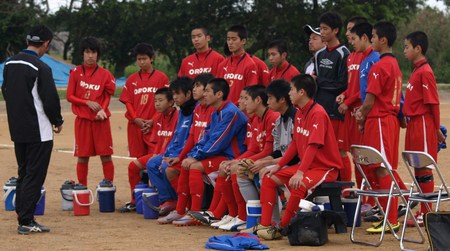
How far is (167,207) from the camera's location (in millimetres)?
11258

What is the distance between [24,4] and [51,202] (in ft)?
128

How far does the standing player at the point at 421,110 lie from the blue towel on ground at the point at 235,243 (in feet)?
6.81

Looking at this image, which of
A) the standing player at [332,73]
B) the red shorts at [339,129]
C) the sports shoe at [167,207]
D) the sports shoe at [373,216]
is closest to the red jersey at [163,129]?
the sports shoe at [167,207]

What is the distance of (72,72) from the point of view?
41.2 ft

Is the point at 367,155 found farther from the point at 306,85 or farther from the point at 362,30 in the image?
the point at 362,30

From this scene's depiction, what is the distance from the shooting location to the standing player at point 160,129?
1166 centimetres

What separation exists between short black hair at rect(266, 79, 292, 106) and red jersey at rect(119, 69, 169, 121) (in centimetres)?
282

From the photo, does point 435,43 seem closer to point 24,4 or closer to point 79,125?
point 24,4

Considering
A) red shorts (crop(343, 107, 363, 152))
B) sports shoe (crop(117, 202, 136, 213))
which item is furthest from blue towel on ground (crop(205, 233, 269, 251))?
sports shoe (crop(117, 202, 136, 213))

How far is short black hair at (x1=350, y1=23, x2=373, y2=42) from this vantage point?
10.4m

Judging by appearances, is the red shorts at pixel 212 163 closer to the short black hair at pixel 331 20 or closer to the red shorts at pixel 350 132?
the red shorts at pixel 350 132

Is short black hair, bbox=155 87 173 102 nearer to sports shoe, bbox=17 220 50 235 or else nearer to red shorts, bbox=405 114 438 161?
sports shoe, bbox=17 220 50 235

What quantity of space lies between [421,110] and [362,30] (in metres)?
1.13

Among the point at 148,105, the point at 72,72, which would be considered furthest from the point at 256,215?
the point at 72,72
